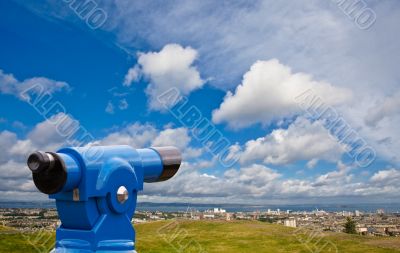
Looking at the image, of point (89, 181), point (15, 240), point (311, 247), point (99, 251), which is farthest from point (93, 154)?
point (311, 247)

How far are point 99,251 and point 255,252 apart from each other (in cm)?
1777

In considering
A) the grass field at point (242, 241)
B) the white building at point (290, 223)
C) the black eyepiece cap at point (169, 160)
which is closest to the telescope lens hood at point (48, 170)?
the black eyepiece cap at point (169, 160)

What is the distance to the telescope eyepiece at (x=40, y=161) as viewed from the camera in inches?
153

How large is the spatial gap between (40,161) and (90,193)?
0.49m

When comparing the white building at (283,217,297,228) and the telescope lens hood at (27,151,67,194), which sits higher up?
the white building at (283,217,297,228)

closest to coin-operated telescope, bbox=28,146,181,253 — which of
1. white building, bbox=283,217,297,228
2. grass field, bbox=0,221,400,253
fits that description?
grass field, bbox=0,221,400,253

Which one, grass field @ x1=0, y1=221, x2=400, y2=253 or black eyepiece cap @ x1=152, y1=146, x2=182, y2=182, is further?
grass field @ x1=0, y1=221, x2=400, y2=253

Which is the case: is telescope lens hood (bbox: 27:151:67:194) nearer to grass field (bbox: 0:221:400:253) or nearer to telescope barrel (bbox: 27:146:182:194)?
telescope barrel (bbox: 27:146:182:194)

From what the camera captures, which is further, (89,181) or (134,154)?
(134,154)

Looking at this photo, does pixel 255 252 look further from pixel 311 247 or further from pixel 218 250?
pixel 311 247

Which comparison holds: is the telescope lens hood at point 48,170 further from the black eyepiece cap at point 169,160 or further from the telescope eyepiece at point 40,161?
the black eyepiece cap at point 169,160

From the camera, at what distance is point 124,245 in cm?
424

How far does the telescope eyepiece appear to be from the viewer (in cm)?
389

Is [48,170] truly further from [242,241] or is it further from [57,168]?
[242,241]
